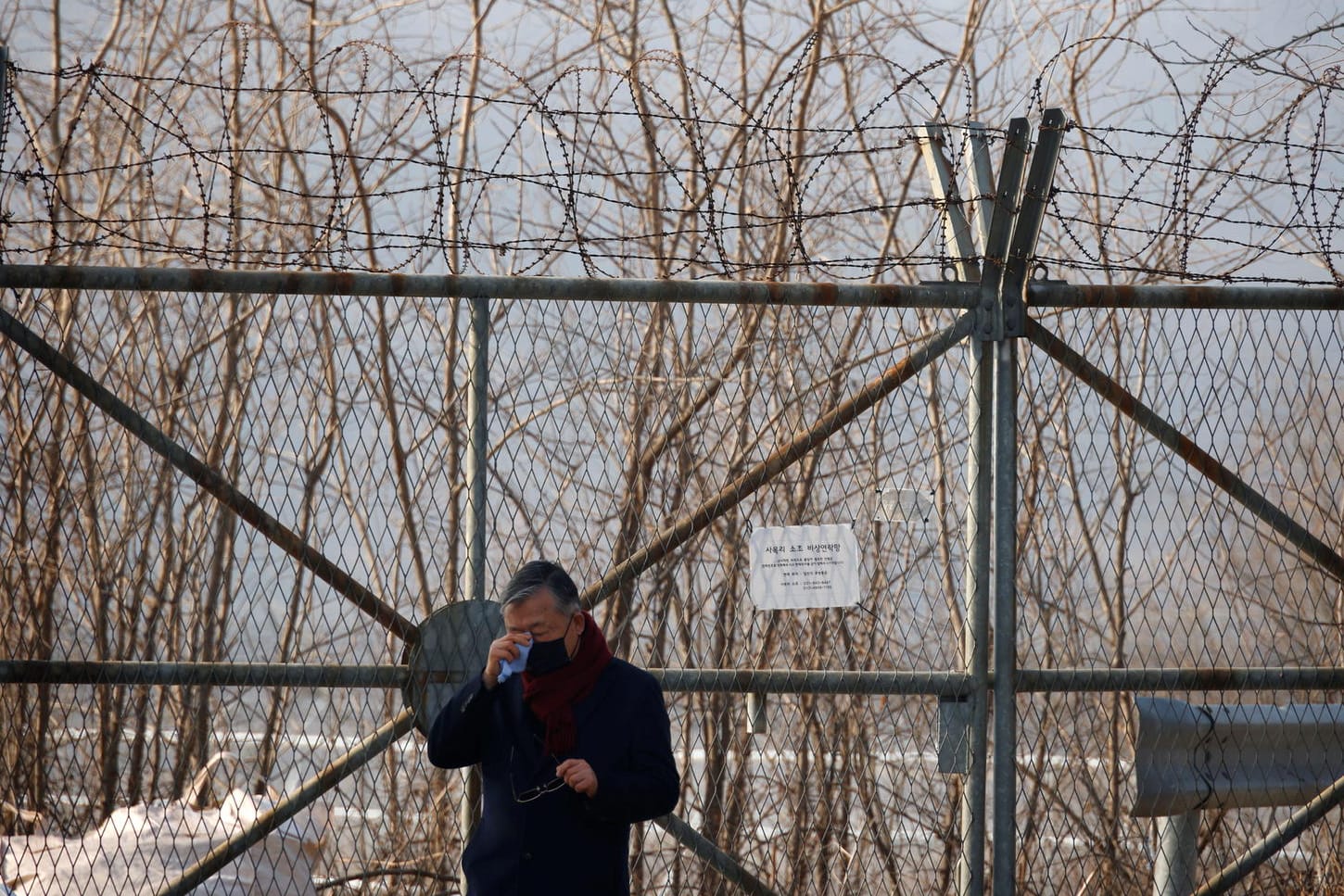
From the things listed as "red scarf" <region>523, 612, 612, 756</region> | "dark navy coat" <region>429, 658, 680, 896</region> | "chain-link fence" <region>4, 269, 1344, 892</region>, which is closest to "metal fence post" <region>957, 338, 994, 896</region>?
"dark navy coat" <region>429, 658, 680, 896</region>

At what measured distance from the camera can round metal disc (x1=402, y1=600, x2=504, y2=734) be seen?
10.4ft

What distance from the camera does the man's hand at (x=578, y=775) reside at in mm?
2439

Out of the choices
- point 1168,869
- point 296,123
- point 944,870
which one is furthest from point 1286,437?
point 296,123

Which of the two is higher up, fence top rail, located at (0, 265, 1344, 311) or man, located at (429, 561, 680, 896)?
fence top rail, located at (0, 265, 1344, 311)

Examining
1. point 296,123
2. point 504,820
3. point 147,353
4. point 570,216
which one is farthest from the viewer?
point 296,123

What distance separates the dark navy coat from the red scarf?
2cm

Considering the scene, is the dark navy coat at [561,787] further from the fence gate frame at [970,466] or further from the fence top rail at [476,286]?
the fence top rail at [476,286]

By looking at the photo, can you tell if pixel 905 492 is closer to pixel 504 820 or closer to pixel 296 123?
pixel 504 820

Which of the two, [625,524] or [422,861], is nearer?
[625,524]

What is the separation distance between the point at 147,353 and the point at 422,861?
2371 mm

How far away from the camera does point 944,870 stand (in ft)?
16.8

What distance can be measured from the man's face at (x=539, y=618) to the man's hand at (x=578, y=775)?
0.25m

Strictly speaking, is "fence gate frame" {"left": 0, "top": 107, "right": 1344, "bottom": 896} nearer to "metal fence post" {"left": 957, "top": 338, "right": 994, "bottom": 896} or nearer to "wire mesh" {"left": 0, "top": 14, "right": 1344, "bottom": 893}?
"metal fence post" {"left": 957, "top": 338, "right": 994, "bottom": 896}

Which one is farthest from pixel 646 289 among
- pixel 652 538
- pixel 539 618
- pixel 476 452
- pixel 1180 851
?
pixel 1180 851
